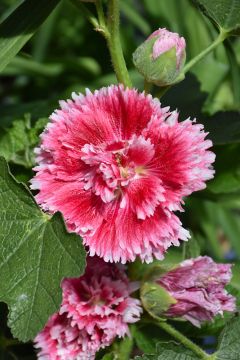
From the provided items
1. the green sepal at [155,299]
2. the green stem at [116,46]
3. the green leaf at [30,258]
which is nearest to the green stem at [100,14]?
the green stem at [116,46]

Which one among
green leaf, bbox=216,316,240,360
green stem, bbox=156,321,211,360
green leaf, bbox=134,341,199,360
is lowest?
green leaf, bbox=216,316,240,360

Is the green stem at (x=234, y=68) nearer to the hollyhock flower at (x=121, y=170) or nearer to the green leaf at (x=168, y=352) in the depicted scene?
the hollyhock flower at (x=121, y=170)

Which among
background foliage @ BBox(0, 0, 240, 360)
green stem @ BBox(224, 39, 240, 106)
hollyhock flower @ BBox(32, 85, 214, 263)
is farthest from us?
green stem @ BBox(224, 39, 240, 106)

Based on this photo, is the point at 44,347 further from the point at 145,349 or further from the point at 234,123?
the point at 234,123

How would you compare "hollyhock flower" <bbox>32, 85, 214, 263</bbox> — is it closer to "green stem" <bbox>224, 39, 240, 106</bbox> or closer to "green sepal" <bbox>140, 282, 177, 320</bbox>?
"green sepal" <bbox>140, 282, 177, 320</bbox>

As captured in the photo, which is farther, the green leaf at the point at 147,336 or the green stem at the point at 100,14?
the green leaf at the point at 147,336

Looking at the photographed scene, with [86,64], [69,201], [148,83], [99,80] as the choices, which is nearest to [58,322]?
[69,201]

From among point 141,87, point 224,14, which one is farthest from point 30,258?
point 141,87

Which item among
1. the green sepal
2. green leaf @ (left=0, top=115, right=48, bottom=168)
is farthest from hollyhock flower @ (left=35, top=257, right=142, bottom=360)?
green leaf @ (left=0, top=115, right=48, bottom=168)
